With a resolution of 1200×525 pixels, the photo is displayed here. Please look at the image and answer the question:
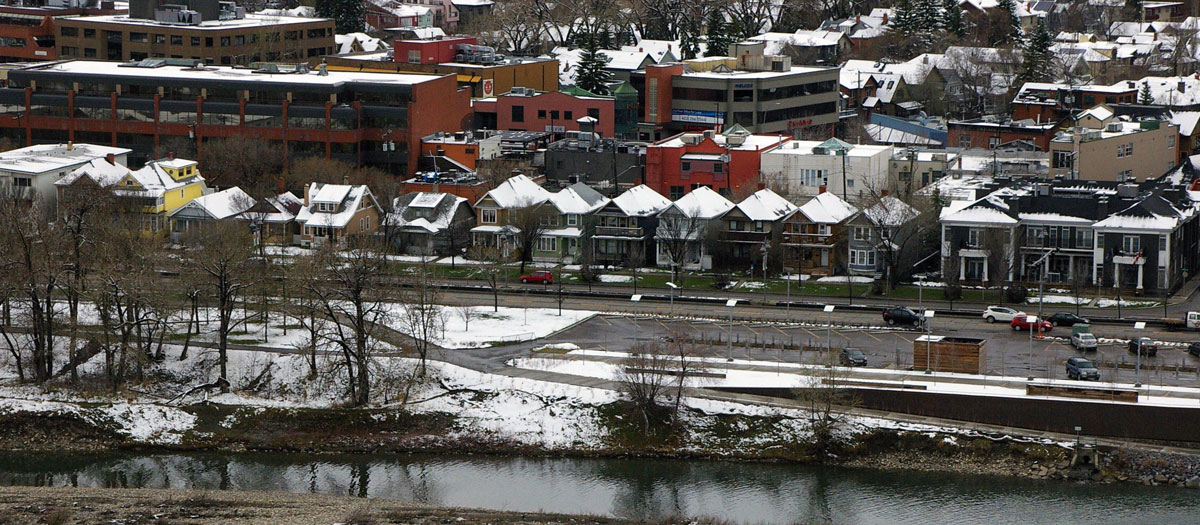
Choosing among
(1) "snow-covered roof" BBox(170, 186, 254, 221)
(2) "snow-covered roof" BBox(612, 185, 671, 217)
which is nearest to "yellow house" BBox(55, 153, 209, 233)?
(1) "snow-covered roof" BBox(170, 186, 254, 221)

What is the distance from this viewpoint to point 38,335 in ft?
194

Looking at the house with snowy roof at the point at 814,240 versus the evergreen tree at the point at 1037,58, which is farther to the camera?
the evergreen tree at the point at 1037,58

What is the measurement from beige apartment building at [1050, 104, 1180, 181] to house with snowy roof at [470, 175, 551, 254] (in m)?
23.2

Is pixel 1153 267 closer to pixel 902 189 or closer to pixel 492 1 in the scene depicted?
pixel 902 189

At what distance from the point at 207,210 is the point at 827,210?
85.8 feet

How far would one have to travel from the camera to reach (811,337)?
61344 millimetres

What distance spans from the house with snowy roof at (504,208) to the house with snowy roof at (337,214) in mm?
4525

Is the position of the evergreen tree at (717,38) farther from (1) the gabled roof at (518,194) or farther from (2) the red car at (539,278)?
(2) the red car at (539,278)

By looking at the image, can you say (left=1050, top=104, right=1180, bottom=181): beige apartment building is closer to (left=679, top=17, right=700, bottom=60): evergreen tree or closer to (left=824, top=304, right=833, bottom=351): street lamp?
(left=824, top=304, right=833, bottom=351): street lamp

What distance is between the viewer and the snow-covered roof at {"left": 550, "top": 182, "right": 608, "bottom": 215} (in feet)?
246

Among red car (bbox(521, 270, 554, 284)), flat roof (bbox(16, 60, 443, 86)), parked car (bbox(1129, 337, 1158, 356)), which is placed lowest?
parked car (bbox(1129, 337, 1158, 356))

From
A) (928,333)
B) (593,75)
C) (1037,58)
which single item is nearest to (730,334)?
(928,333)

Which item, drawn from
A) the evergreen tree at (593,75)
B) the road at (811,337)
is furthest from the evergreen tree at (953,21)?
the road at (811,337)

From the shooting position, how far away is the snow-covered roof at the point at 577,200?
74.9 meters
